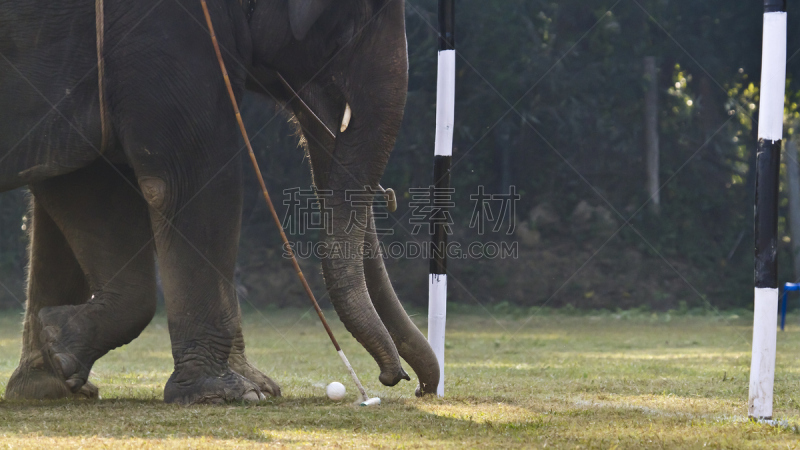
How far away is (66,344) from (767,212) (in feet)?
11.7

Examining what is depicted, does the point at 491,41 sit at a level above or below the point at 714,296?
above

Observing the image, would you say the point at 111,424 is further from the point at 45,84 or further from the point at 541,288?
the point at 541,288

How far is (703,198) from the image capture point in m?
21.9

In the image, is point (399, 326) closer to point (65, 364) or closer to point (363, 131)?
point (363, 131)

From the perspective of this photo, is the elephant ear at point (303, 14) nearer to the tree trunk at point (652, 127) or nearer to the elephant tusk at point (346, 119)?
the elephant tusk at point (346, 119)

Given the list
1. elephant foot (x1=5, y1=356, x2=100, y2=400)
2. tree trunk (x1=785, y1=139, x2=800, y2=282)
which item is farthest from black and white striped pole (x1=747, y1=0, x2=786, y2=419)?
tree trunk (x1=785, y1=139, x2=800, y2=282)

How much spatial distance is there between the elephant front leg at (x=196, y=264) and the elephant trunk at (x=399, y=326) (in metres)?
0.83

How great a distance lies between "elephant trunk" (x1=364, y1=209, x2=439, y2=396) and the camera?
573cm

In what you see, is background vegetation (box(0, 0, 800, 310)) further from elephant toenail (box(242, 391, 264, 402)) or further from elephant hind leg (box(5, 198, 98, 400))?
elephant toenail (box(242, 391, 264, 402))

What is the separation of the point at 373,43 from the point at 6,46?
1.87 meters

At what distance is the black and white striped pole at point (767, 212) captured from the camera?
4.67 meters

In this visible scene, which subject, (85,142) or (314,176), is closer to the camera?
(85,142)

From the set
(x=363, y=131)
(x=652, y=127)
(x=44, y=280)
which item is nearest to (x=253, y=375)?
(x=44, y=280)

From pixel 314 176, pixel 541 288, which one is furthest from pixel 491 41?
pixel 314 176
